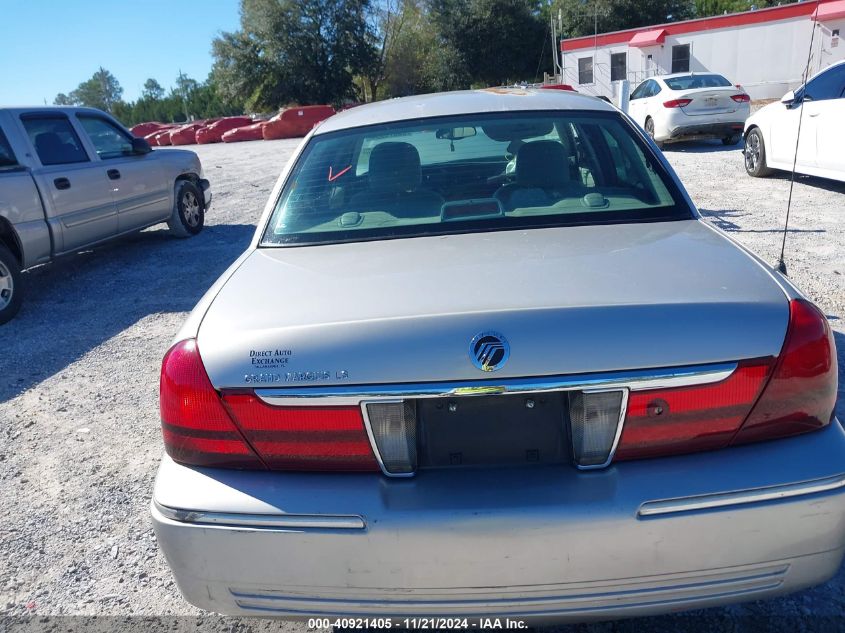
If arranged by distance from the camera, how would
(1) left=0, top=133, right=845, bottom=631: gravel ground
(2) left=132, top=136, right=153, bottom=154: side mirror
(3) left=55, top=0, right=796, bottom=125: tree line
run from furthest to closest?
(3) left=55, top=0, right=796, bottom=125: tree line → (2) left=132, top=136, right=153, bottom=154: side mirror → (1) left=0, top=133, right=845, bottom=631: gravel ground

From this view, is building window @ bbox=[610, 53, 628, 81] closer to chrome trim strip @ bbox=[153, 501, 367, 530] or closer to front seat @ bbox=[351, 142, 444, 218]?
front seat @ bbox=[351, 142, 444, 218]

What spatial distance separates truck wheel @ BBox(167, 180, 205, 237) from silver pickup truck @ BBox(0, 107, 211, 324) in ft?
0.09

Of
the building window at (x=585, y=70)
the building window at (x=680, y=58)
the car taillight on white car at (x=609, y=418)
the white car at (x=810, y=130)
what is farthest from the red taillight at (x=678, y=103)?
the building window at (x=585, y=70)

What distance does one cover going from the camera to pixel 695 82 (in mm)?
14742

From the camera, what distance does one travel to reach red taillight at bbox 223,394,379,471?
6.07 ft

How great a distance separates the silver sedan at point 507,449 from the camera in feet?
5.76

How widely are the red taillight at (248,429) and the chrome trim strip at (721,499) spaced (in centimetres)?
71

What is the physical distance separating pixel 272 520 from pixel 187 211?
337 inches

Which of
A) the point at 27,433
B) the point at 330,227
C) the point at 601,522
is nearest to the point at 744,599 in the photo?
the point at 601,522

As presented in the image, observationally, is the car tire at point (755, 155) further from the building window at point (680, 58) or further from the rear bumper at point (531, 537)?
the building window at point (680, 58)

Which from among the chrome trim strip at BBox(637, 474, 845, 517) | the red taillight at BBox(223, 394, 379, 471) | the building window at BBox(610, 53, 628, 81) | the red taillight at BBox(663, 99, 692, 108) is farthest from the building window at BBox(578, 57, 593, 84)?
the red taillight at BBox(223, 394, 379, 471)

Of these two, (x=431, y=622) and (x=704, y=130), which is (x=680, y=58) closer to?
(x=704, y=130)

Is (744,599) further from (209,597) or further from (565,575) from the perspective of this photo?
(209,597)

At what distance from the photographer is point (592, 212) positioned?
106 inches
